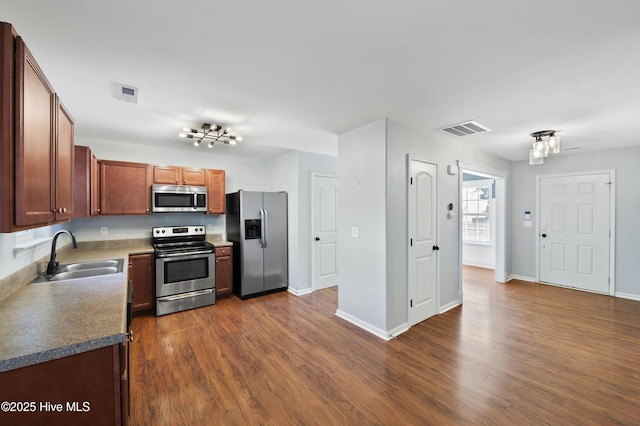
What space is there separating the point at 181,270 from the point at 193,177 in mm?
1455

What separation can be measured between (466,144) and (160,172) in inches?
183

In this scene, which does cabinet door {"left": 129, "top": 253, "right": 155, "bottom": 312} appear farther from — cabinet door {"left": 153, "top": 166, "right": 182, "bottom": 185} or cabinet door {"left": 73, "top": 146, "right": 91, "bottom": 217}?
cabinet door {"left": 153, "top": 166, "right": 182, "bottom": 185}

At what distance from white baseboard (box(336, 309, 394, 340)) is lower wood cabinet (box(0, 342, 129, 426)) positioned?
8.04 feet

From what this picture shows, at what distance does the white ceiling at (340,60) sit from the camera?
→ 1.39m

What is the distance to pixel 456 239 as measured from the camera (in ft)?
13.1

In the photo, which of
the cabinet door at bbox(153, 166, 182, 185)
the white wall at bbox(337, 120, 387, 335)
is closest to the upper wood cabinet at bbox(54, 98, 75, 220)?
the cabinet door at bbox(153, 166, 182, 185)

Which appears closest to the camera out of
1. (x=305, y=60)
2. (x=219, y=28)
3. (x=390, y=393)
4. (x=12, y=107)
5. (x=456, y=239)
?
(x=12, y=107)

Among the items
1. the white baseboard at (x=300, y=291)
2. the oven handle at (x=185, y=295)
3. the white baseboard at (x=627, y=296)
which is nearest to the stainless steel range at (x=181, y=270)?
the oven handle at (x=185, y=295)

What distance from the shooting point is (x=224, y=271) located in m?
4.33

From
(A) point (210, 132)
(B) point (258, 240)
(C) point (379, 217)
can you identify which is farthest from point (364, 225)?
(A) point (210, 132)

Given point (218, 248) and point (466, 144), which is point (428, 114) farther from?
point (218, 248)

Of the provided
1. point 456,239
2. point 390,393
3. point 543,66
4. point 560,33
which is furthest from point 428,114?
point 390,393

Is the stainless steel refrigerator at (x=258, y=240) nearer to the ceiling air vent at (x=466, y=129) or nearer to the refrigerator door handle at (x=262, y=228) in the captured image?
the refrigerator door handle at (x=262, y=228)

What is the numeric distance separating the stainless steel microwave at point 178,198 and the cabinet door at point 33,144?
102 inches
